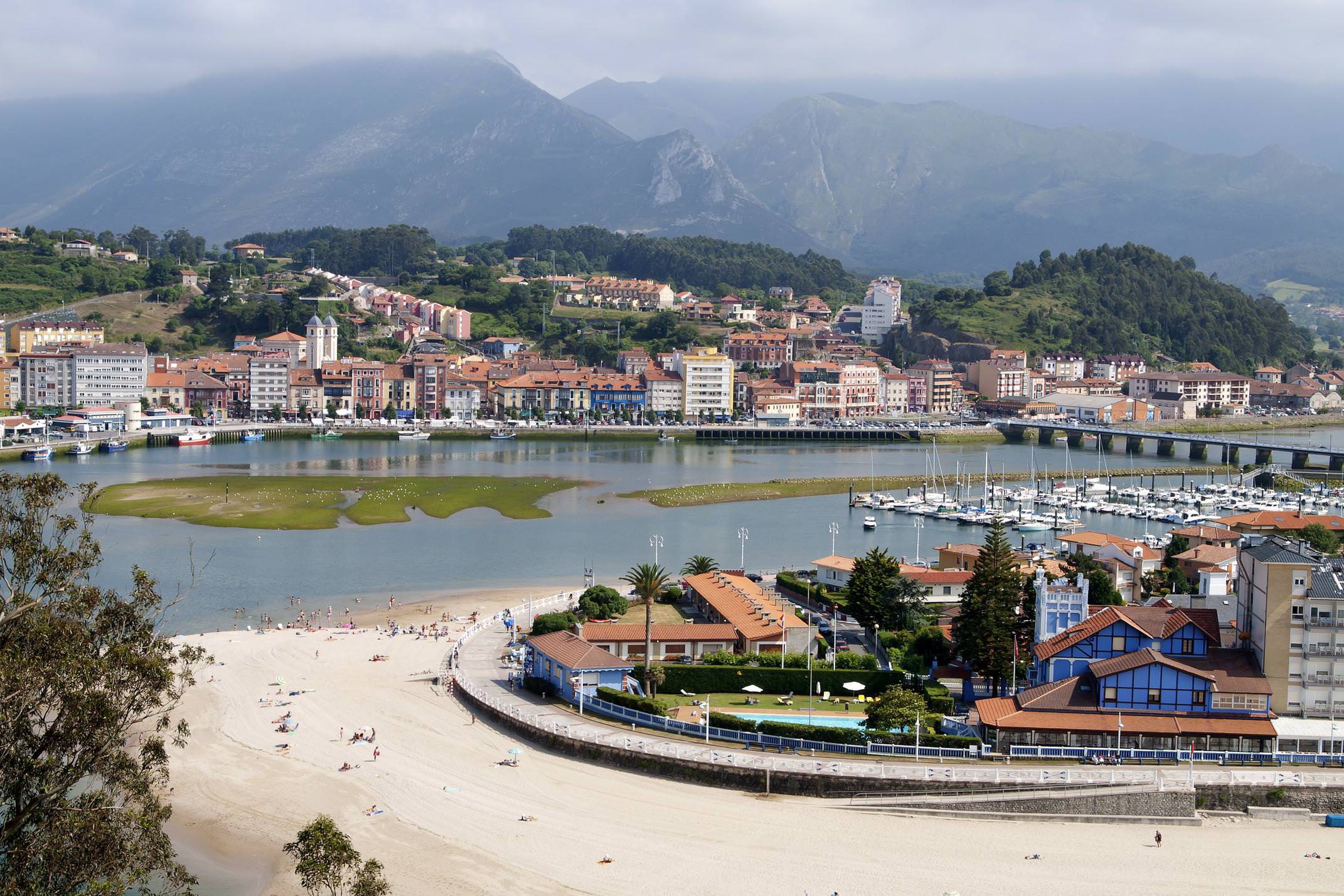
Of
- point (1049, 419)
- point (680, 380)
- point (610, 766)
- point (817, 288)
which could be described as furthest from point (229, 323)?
point (610, 766)

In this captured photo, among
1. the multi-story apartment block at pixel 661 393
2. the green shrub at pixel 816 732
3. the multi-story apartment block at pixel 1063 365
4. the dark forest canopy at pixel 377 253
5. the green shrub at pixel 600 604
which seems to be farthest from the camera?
the dark forest canopy at pixel 377 253

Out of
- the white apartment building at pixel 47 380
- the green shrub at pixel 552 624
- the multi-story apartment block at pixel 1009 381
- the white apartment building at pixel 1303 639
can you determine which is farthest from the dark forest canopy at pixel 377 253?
the white apartment building at pixel 1303 639

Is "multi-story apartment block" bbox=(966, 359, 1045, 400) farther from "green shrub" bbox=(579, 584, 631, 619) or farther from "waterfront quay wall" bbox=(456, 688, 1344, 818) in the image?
"waterfront quay wall" bbox=(456, 688, 1344, 818)

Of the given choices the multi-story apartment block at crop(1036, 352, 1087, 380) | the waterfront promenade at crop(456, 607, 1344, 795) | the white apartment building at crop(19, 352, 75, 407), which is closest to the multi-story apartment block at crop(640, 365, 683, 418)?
the multi-story apartment block at crop(1036, 352, 1087, 380)

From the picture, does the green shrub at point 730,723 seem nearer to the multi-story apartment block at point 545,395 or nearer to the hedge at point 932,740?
the hedge at point 932,740

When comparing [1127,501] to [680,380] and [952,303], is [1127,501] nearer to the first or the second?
[680,380]

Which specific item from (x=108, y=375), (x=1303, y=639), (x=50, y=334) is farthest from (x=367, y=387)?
(x=1303, y=639)
